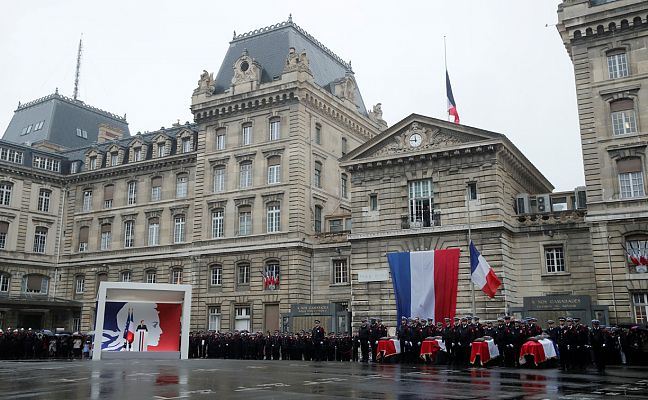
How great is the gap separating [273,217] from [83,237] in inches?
Result: 791

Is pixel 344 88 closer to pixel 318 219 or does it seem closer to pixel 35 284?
pixel 318 219

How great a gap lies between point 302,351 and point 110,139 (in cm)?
3632

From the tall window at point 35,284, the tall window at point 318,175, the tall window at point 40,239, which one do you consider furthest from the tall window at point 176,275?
the tall window at point 40,239

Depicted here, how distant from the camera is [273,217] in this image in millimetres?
44219

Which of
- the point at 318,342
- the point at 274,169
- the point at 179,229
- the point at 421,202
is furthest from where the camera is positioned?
the point at 179,229

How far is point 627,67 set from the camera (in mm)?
33406

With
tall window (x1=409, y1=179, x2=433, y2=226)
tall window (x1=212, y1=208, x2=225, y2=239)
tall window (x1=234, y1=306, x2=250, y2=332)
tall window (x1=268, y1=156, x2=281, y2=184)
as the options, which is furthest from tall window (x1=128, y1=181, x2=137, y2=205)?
tall window (x1=409, y1=179, x2=433, y2=226)

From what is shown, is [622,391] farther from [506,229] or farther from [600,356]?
[506,229]

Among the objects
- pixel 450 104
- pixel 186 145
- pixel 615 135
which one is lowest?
pixel 615 135

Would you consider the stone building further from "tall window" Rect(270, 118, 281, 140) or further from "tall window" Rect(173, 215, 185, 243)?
"tall window" Rect(173, 215, 185, 243)

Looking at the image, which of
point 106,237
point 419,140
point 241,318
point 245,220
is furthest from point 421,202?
point 106,237

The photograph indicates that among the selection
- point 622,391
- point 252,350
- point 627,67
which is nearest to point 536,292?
point 627,67

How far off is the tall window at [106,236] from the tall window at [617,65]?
38.8 metres

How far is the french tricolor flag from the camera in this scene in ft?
102
